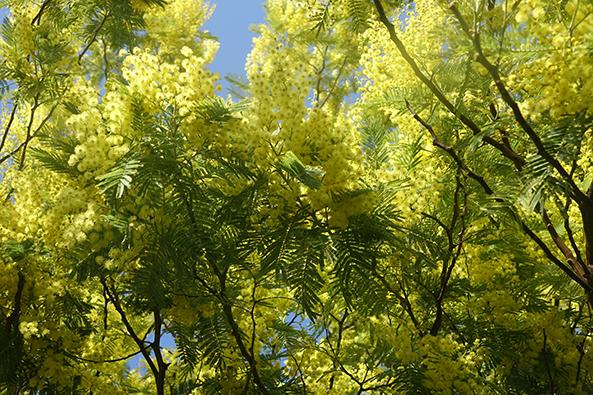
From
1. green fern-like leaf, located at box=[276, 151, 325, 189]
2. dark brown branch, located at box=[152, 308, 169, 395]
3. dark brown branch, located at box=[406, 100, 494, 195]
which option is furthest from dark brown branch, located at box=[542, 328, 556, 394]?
dark brown branch, located at box=[152, 308, 169, 395]

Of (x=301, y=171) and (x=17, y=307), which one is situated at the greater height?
(x=17, y=307)

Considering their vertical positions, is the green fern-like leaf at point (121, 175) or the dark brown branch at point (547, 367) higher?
the green fern-like leaf at point (121, 175)

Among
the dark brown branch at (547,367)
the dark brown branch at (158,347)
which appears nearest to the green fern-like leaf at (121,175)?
the dark brown branch at (158,347)

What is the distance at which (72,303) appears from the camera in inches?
155

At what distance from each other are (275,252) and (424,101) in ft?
4.70

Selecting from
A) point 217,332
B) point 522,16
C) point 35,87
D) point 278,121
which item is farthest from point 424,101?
point 35,87

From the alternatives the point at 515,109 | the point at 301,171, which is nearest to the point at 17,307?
the point at 301,171

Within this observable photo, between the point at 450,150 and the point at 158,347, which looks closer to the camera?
the point at 450,150

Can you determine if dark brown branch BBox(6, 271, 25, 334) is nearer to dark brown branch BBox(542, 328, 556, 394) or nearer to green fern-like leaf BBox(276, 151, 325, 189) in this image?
green fern-like leaf BBox(276, 151, 325, 189)

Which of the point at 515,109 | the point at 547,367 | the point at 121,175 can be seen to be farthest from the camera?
the point at 547,367

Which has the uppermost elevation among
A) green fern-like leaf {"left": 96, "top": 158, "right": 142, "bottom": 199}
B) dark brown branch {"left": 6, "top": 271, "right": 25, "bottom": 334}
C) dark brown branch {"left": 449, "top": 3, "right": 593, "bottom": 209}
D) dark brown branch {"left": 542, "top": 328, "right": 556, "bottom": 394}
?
dark brown branch {"left": 6, "top": 271, "right": 25, "bottom": 334}

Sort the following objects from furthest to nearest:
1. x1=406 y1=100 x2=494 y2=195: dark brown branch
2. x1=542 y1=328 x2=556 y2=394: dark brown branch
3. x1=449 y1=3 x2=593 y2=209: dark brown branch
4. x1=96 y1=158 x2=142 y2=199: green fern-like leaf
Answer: x1=542 y1=328 x2=556 y2=394: dark brown branch, x1=406 y1=100 x2=494 y2=195: dark brown branch, x1=96 y1=158 x2=142 y2=199: green fern-like leaf, x1=449 y1=3 x2=593 y2=209: dark brown branch

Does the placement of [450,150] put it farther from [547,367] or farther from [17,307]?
[17,307]

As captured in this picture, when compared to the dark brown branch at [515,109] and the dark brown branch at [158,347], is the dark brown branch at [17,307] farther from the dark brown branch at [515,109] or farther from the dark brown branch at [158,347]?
the dark brown branch at [515,109]
